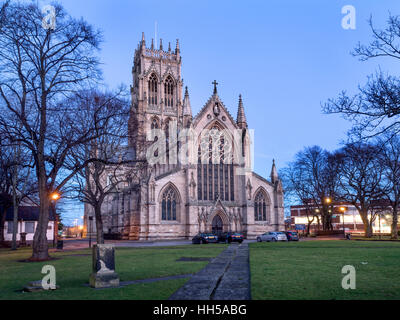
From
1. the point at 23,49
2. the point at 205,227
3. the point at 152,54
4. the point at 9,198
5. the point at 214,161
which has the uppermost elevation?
the point at 152,54

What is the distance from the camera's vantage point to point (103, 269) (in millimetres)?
9641

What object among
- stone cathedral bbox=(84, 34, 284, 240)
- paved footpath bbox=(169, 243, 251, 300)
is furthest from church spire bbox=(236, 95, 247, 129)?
paved footpath bbox=(169, 243, 251, 300)

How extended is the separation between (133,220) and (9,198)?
693 inches

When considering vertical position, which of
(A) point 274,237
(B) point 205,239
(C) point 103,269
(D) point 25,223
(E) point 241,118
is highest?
(E) point 241,118

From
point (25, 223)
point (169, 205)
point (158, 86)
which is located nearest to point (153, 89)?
point (158, 86)

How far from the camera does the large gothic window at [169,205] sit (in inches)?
1825

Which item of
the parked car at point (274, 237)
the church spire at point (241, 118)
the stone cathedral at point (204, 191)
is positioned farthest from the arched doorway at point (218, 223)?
the church spire at point (241, 118)

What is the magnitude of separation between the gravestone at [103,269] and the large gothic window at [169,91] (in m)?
61.2

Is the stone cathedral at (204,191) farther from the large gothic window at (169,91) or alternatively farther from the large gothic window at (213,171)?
the large gothic window at (169,91)

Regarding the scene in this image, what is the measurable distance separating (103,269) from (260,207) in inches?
1682

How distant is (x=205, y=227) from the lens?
46594 millimetres

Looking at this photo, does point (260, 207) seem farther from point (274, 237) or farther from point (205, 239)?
point (205, 239)

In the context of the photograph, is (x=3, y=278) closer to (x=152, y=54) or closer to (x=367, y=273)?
(x=367, y=273)
